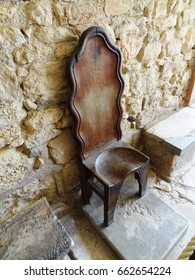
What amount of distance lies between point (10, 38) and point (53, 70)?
26 cm

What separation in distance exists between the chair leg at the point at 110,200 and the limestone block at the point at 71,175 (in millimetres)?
384

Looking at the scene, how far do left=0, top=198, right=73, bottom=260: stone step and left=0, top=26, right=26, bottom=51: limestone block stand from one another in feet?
3.10

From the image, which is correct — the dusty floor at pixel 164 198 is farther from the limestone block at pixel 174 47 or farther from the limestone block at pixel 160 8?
the limestone block at pixel 160 8

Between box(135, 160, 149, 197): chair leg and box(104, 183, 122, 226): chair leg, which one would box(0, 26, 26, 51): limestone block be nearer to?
box(104, 183, 122, 226): chair leg

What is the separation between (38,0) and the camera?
0.92 m

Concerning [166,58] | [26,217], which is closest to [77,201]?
[26,217]

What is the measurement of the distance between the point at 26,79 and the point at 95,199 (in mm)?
988

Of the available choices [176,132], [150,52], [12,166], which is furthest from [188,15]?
[12,166]

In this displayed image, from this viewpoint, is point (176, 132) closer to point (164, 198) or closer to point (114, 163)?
point (164, 198)

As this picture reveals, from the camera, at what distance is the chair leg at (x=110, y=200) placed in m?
1.20

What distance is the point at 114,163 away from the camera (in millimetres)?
1373

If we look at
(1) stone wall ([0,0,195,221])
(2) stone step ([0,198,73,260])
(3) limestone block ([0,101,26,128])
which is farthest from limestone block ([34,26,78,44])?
(2) stone step ([0,198,73,260])

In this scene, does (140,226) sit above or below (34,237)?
below

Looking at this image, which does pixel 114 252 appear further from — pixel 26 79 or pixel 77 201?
pixel 26 79
